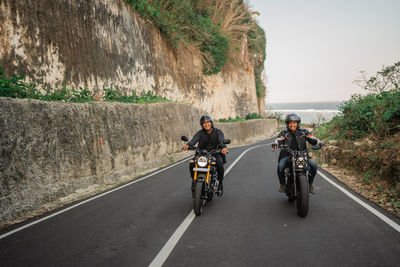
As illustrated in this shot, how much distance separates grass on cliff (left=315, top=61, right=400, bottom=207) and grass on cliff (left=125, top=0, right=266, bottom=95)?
47.2 feet

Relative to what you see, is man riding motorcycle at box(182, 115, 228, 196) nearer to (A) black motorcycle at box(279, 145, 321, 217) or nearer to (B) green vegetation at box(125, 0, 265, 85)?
(A) black motorcycle at box(279, 145, 321, 217)

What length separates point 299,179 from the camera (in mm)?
5633

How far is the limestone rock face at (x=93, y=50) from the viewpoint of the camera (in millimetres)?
10914

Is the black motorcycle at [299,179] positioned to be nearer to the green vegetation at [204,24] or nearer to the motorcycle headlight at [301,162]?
the motorcycle headlight at [301,162]

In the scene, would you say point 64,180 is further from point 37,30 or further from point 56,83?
point 37,30

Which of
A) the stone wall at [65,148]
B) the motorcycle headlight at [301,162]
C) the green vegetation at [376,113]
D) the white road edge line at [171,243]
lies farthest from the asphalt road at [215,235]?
the green vegetation at [376,113]

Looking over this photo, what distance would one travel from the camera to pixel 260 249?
13.5 feet

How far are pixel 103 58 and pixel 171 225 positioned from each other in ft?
43.4

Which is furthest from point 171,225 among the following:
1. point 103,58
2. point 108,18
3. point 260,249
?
point 108,18

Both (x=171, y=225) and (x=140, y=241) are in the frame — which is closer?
(x=140, y=241)

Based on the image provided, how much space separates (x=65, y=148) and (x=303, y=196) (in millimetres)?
6183

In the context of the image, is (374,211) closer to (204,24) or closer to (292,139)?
(292,139)

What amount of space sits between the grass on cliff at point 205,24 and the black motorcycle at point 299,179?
1773 centimetres

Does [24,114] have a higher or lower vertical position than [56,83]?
lower
